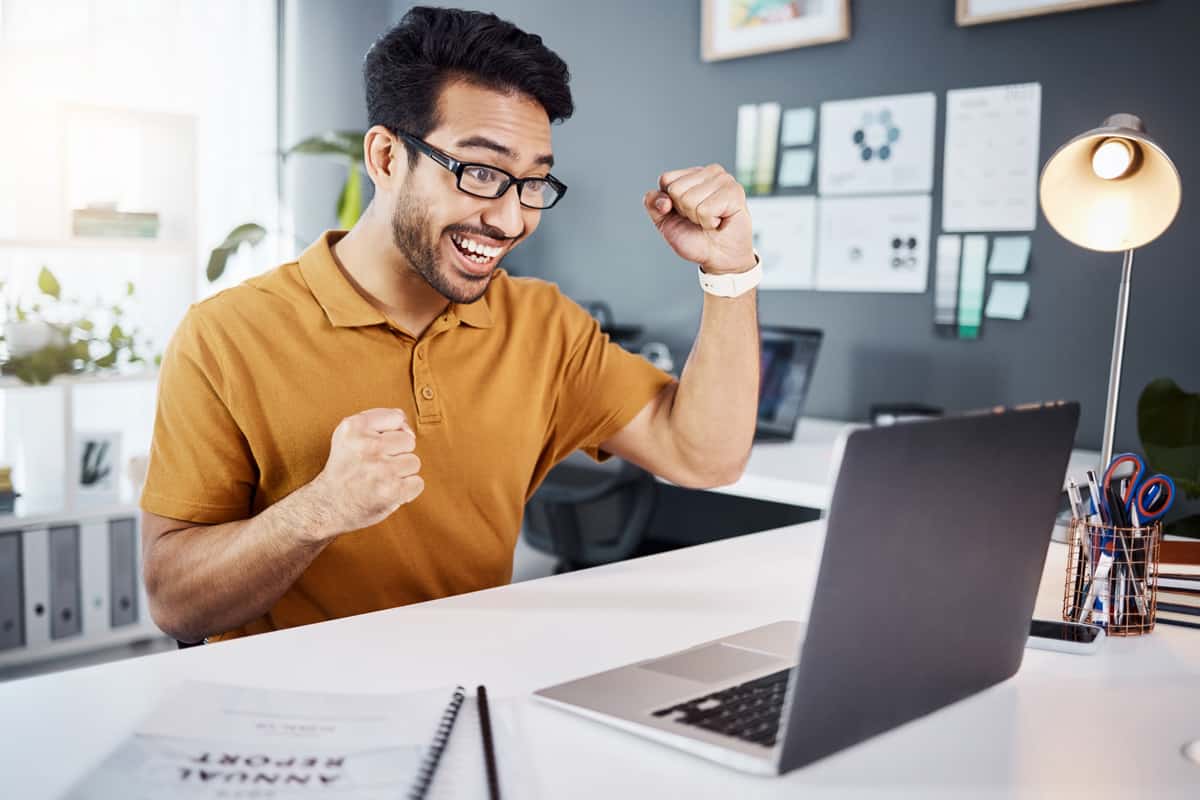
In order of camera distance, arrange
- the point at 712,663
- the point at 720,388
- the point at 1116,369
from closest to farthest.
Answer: the point at 712,663 → the point at 1116,369 → the point at 720,388

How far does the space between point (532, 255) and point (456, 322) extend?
90.5 inches

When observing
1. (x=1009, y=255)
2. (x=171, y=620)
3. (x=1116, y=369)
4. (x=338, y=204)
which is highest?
(x=338, y=204)

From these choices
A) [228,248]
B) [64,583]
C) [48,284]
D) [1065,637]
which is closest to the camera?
[1065,637]

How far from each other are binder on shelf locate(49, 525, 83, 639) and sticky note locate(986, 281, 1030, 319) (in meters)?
2.57

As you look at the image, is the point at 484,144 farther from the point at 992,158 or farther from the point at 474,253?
the point at 992,158

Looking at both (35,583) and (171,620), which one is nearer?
(171,620)

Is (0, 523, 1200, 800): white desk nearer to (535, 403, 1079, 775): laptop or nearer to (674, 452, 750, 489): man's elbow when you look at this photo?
(535, 403, 1079, 775): laptop

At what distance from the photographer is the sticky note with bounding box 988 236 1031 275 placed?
8.80ft

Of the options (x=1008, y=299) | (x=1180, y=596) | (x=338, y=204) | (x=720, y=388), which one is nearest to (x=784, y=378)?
(x=1008, y=299)

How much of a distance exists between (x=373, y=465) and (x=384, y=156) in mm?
602

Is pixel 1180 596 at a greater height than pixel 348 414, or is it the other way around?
pixel 348 414

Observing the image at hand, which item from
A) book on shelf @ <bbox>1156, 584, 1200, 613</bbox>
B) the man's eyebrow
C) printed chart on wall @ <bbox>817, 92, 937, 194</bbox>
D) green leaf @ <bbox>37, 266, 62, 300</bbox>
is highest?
printed chart on wall @ <bbox>817, 92, 937, 194</bbox>

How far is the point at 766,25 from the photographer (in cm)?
312

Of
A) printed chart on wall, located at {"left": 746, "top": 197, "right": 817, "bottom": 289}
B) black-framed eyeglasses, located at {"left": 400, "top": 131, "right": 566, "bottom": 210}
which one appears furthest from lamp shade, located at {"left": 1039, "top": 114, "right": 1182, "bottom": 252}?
printed chart on wall, located at {"left": 746, "top": 197, "right": 817, "bottom": 289}
